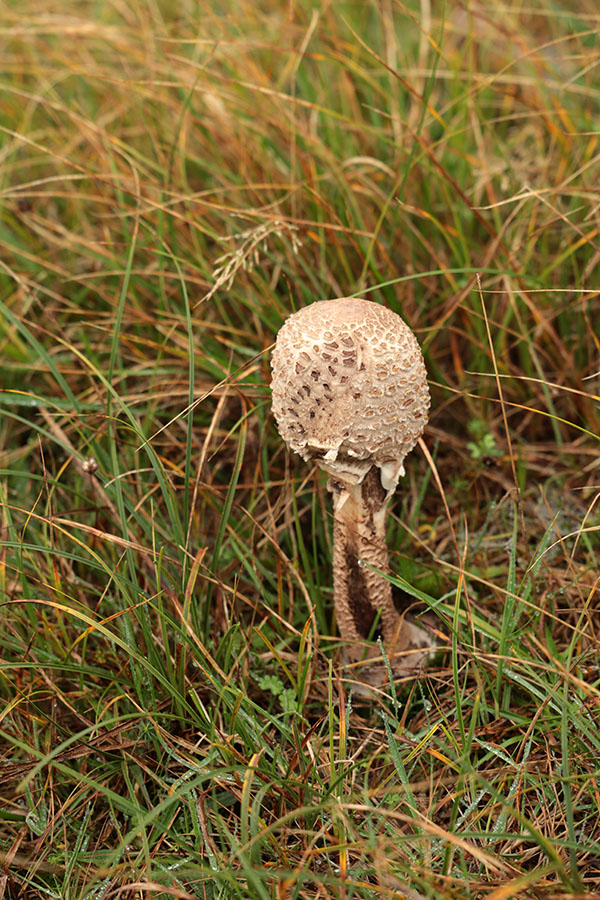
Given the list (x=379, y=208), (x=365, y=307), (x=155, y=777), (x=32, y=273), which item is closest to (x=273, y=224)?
(x=379, y=208)

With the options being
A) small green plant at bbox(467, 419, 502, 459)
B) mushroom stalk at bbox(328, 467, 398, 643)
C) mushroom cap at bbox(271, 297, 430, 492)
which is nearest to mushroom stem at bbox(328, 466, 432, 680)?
mushroom stalk at bbox(328, 467, 398, 643)

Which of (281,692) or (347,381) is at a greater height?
(347,381)

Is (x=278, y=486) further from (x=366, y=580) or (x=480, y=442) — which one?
(x=480, y=442)

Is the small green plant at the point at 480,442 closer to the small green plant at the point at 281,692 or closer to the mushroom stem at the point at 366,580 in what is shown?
the mushroom stem at the point at 366,580

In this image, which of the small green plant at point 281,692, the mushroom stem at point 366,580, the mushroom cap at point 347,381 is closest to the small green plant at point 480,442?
the mushroom stem at point 366,580

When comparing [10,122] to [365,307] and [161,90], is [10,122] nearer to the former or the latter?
[161,90]

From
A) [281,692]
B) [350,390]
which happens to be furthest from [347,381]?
[281,692]
